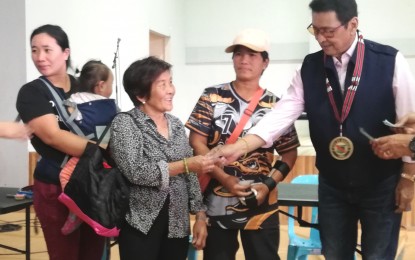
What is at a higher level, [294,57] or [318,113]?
[294,57]

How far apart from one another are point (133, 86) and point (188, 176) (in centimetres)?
44

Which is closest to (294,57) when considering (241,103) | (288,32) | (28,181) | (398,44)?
(288,32)

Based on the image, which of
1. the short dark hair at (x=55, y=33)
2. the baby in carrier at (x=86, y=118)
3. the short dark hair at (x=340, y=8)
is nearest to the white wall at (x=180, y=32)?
the short dark hair at (x=55, y=33)

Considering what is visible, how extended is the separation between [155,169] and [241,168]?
390 mm

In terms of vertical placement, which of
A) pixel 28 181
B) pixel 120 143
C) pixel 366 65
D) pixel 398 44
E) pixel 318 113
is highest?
pixel 398 44

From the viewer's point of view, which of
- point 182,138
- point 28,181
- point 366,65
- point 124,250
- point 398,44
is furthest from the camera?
point 398,44

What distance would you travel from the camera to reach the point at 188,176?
82.9 inches

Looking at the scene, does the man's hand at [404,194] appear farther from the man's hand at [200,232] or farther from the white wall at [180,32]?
the white wall at [180,32]

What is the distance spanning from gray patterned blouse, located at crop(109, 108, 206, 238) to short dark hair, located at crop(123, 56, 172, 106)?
8 cm

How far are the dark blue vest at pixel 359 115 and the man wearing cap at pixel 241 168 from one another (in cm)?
27

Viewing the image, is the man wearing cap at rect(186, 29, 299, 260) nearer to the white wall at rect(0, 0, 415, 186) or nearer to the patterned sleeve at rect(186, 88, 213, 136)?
the patterned sleeve at rect(186, 88, 213, 136)

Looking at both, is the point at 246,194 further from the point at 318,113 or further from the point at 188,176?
the point at 318,113

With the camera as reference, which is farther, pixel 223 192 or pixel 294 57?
pixel 294 57

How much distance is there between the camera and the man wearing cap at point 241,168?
208 centimetres
